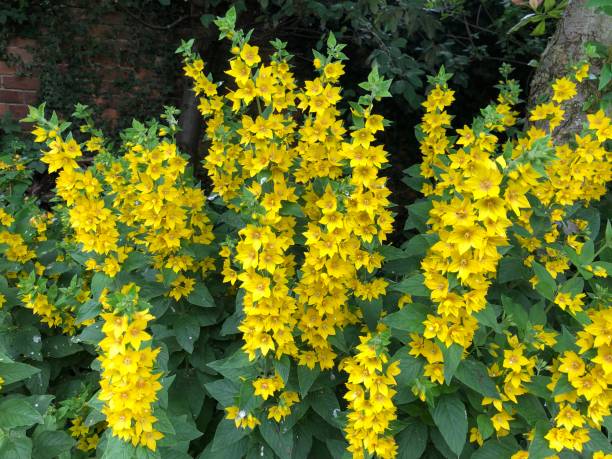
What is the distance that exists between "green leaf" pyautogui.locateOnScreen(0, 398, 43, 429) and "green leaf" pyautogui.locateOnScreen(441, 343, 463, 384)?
46.8 inches

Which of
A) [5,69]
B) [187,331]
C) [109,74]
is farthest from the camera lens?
[109,74]

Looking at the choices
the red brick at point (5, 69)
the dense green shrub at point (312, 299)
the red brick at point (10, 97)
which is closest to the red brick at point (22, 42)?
the red brick at point (5, 69)

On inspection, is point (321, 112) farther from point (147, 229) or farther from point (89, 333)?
point (89, 333)

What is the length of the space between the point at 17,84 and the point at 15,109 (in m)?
0.18

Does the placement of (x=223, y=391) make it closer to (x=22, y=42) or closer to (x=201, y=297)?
(x=201, y=297)

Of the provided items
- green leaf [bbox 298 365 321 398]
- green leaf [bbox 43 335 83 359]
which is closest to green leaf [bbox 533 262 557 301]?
green leaf [bbox 298 365 321 398]

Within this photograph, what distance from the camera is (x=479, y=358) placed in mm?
1709

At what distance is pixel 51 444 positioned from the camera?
5.61 feet

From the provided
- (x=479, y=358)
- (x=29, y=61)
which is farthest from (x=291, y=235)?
(x=29, y=61)

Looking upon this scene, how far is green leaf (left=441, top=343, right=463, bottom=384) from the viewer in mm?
1403

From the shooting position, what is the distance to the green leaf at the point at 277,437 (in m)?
1.66

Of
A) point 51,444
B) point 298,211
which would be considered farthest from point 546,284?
point 51,444

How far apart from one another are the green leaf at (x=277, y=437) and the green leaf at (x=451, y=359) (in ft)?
1.87

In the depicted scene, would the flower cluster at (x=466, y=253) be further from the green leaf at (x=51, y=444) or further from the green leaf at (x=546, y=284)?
the green leaf at (x=51, y=444)
